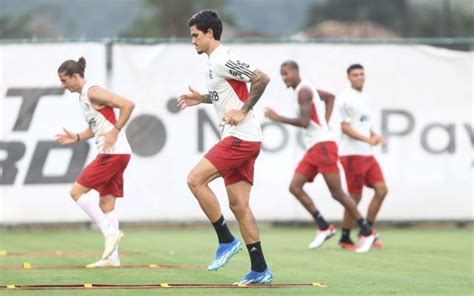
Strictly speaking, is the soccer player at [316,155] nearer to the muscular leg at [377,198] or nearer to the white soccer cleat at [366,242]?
the white soccer cleat at [366,242]

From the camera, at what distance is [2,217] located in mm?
21250

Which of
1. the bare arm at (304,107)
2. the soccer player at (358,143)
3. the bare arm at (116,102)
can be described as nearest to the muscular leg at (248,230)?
the bare arm at (116,102)

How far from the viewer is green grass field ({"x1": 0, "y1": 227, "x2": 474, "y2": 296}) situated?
1121cm

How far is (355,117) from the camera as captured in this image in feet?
56.4

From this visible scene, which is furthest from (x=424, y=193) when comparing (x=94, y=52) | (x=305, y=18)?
(x=305, y=18)

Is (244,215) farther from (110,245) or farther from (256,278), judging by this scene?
(110,245)

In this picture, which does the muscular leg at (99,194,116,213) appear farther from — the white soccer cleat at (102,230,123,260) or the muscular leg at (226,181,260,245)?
the muscular leg at (226,181,260,245)

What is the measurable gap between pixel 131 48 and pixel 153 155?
1.78 metres

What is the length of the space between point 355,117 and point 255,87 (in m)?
6.18

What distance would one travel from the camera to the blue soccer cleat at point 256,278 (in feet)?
37.1

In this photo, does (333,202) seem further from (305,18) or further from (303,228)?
(305,18)

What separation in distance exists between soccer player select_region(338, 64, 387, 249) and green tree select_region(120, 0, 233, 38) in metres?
44.3

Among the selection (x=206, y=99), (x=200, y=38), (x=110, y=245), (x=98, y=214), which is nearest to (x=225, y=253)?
(x=206, y=99)

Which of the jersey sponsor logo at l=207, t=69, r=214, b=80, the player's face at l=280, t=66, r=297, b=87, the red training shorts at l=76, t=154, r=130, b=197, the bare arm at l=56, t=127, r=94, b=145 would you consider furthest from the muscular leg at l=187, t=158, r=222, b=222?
the player's face at l=280, t=66, r=297, b=87
